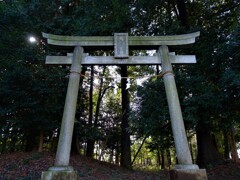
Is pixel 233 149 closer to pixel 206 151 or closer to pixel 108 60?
pixel 206 151

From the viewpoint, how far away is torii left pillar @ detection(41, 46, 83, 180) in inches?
148

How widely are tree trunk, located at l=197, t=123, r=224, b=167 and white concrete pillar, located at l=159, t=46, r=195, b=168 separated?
5.49 metres

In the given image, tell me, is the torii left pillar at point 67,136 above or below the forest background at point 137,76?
below

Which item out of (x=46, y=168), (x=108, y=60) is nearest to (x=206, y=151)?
(x=46, y=168)

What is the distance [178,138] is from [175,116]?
0.44m

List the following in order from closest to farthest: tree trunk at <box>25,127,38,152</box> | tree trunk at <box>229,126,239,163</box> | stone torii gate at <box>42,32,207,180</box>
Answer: stone torii gate at <box>42,32,207,180</box> < tree trunk at <box>25,127,38,152</box> < tree trunk at <box>229,126,239,163</box>

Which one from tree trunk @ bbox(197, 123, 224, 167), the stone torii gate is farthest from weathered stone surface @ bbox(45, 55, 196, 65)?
tree trunk @ bbox(197, 123, 224, 167)

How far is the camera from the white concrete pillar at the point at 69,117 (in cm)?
398

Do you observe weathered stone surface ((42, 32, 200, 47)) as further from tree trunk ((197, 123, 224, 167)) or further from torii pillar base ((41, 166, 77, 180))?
tree trunk ((197, 123, 224, 167))

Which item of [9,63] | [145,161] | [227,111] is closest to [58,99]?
[9,63]

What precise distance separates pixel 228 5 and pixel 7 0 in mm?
8964

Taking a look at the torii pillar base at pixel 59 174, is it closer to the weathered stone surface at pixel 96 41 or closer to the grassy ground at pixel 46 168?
the weathered stone surface at pixel 96 41

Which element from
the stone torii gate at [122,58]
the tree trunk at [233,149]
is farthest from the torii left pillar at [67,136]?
the tree trunk at [233,149]

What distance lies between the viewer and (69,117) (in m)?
4.26
